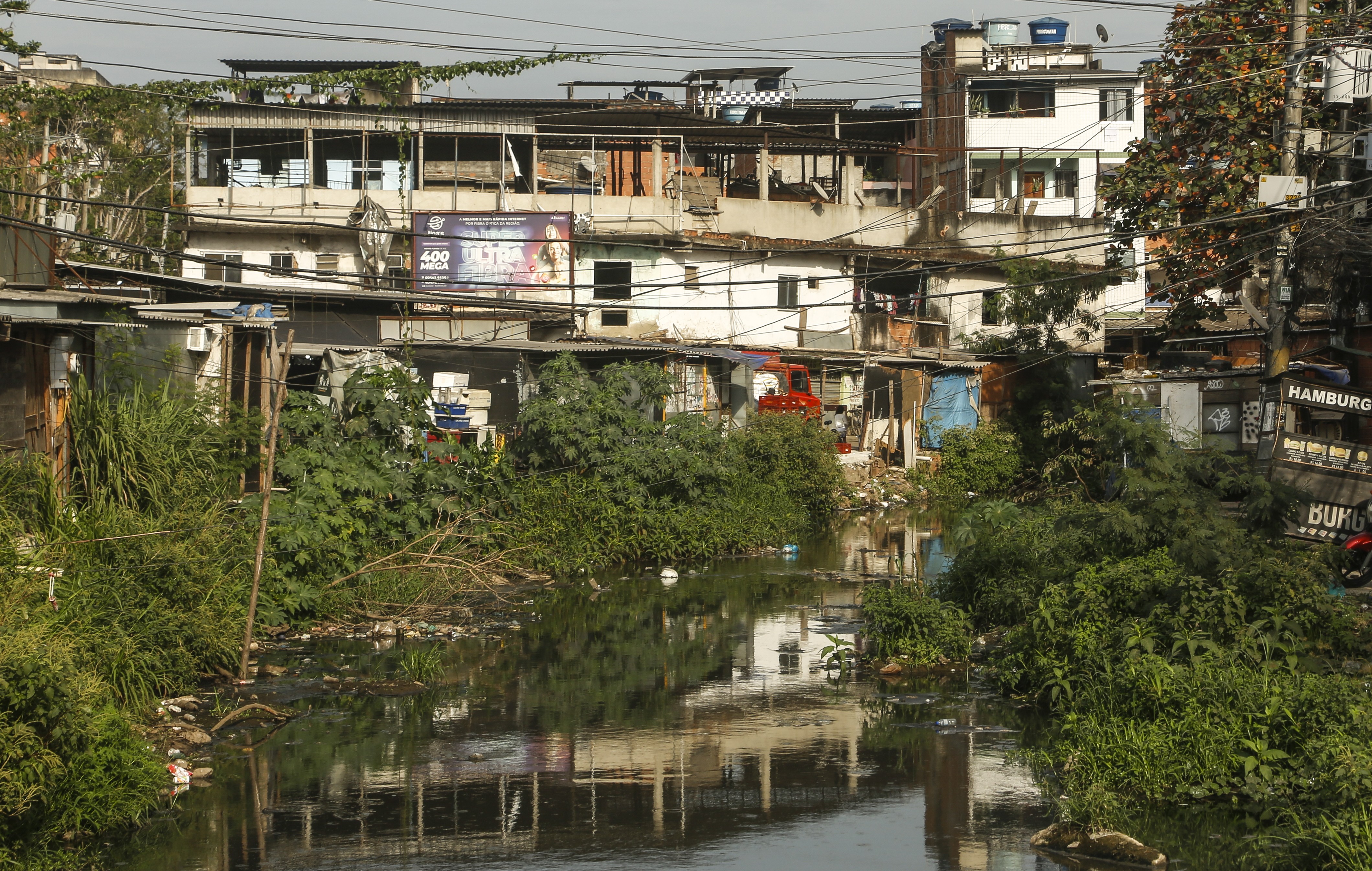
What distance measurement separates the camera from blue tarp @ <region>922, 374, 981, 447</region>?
102ft

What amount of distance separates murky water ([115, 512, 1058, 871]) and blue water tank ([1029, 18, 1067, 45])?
3224cm

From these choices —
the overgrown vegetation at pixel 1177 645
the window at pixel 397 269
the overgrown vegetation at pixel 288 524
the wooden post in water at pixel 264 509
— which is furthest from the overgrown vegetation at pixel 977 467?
the wooden post in water at pixel 264 509

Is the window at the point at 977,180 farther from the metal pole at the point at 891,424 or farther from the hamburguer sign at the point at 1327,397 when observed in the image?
the hamburguer sign at the point at 1327,397

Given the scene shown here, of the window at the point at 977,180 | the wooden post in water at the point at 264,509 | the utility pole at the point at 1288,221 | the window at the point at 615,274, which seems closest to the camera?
the wooden post in water at the point at 264,509

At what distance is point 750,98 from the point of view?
40.2 m

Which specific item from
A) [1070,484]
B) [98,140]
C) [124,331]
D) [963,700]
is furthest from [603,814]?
[98,140]

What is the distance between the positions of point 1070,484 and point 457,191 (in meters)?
17.5

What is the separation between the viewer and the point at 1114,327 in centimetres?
3062

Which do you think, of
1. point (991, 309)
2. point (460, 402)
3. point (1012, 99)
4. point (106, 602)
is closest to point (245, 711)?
point (106, 602)

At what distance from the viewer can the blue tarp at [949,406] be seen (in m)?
31.1

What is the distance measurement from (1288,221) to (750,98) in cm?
2652

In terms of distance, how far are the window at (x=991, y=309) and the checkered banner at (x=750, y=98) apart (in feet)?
34.8

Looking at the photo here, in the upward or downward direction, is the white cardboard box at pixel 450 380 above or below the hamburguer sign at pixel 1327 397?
above

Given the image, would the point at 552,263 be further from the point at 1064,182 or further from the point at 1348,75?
the point at 1064,182
